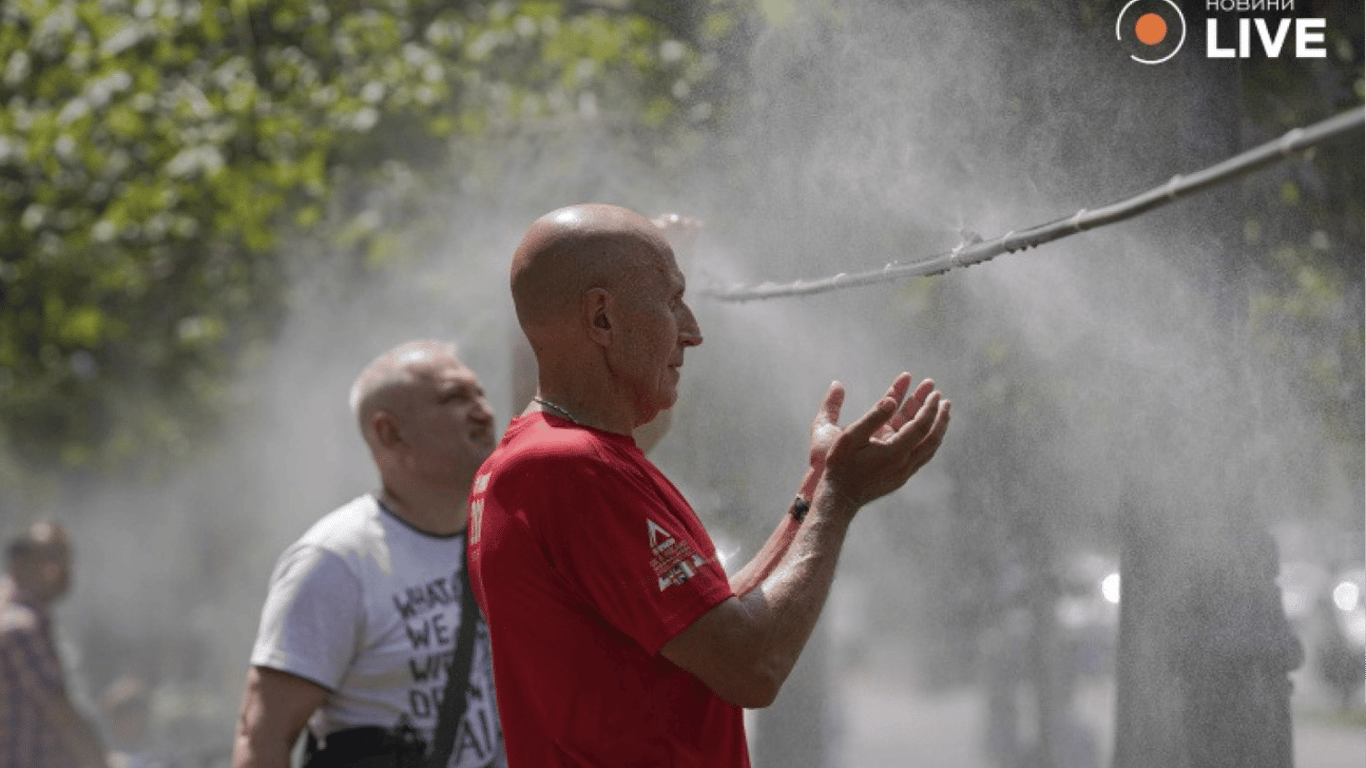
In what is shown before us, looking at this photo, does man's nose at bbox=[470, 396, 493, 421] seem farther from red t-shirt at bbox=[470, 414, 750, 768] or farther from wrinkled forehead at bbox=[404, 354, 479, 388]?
red t-shirt at bbox=[470, 414, 750, 768]

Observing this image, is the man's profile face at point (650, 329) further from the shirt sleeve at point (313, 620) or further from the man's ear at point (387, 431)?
the man's ear at point (387, 431)

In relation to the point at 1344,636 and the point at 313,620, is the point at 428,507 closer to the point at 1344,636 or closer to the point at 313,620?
the point at 313,620

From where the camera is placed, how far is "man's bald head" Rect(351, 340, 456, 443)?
4117 millimetres

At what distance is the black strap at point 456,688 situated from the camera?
376 cm

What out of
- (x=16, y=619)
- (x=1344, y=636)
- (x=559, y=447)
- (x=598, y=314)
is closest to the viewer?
(x=559, y=447)

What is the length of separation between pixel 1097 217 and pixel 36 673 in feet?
22.3

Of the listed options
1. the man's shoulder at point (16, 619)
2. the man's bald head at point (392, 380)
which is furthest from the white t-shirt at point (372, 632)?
the man's shoulder at point (16, 619)

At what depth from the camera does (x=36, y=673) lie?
8000 millimetres

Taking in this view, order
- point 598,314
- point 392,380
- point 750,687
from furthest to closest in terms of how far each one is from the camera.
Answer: point 392,380 → point 598,314 → point 750,687

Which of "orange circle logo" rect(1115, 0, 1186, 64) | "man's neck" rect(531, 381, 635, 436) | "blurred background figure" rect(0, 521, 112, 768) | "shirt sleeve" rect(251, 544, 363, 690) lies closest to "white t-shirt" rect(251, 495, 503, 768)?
"shirt sleeve" rect(251, 544, 363, 690)

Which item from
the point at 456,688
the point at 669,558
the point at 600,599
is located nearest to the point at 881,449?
the point at 669,558

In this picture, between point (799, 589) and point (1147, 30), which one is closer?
point (799, 589)

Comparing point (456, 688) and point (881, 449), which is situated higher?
point (881, 449)

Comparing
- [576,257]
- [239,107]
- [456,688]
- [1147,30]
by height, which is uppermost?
[239,107]
